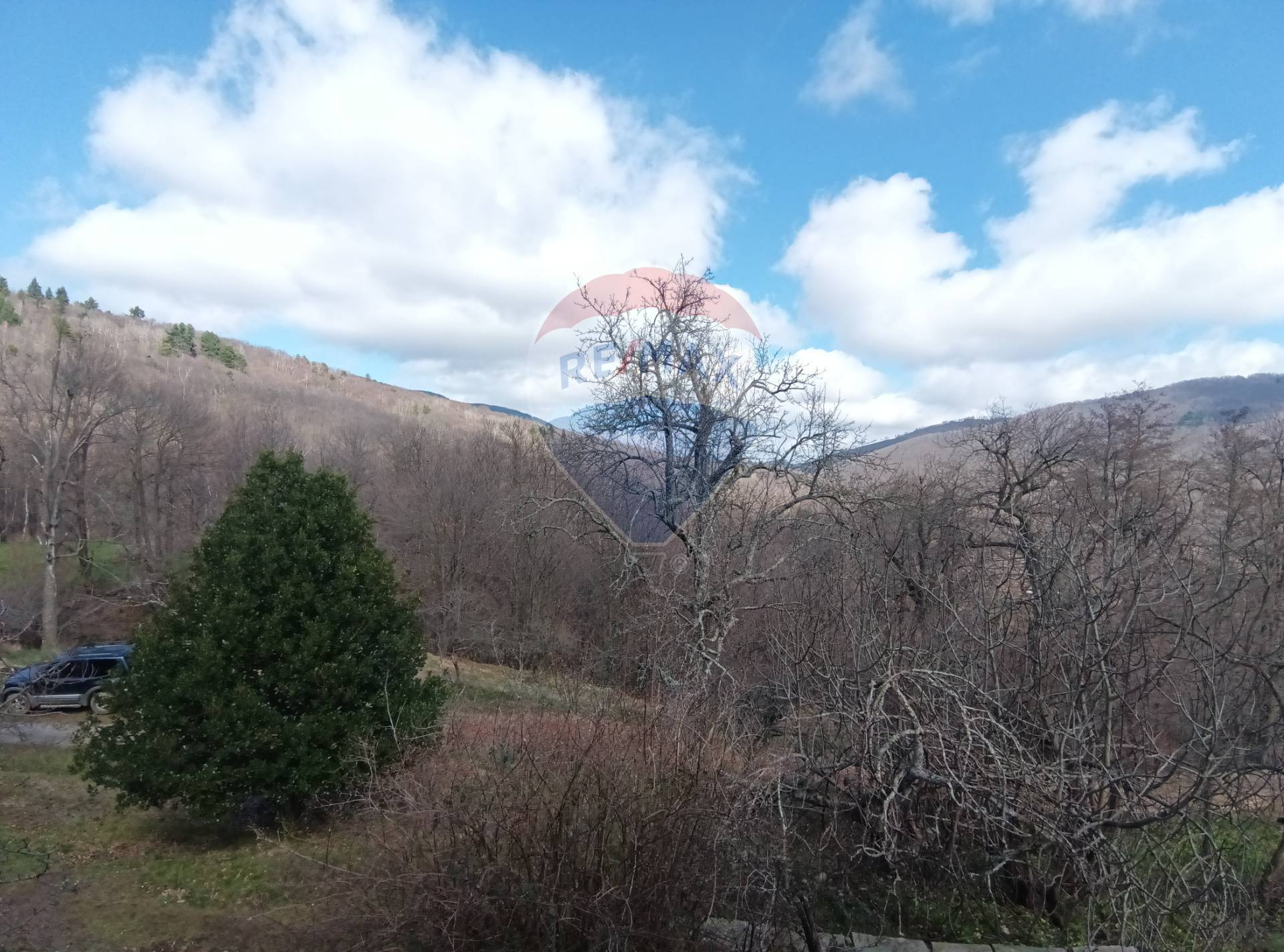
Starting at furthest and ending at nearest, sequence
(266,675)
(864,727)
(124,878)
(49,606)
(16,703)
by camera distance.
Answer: (49,606)
(16,703)
(266,675)
(124,878)
(864,727)

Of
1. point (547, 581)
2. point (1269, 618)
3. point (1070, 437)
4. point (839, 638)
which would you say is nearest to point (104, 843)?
point (839, 638)

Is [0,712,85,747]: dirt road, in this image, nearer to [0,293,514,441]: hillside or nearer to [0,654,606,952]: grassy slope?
[0,654,606,952]: grassy slope

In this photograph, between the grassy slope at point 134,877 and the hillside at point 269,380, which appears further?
the hillside at point 269,380

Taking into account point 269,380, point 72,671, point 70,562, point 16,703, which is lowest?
point 72,671

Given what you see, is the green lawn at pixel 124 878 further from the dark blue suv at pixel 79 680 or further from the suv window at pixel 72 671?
the suv window at pixel 72 671

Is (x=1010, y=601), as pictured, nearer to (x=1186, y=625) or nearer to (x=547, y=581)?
(x=1186, y=625)

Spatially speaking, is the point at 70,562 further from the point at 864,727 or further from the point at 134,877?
the point at 864,727

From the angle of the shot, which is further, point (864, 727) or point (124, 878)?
point (124, 878)

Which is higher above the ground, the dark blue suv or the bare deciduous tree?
the bare deciduous tree

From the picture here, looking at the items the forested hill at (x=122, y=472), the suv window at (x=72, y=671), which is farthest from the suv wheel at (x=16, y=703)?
the forested hill at (x=122, y=472)

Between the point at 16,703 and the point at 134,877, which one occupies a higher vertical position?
the point at 16,703

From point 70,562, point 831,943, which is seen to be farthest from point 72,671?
point 831,943

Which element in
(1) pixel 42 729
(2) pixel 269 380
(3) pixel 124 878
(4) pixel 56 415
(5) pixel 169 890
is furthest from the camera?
(2) pixel 269 380

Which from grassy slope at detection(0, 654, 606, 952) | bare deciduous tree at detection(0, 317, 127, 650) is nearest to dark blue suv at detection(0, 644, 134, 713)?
grassy slope at detection(0, 654, 606, 952)
